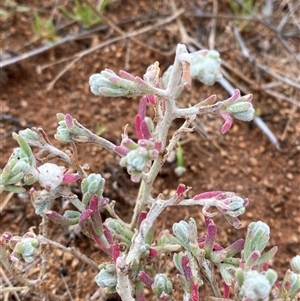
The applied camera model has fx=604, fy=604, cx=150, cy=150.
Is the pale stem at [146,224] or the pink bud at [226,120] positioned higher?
the pink bud at [226,120]

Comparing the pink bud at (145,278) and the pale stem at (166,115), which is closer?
the pale stem at (166,115)

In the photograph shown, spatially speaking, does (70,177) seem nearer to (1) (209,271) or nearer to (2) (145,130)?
(2) (145,130)

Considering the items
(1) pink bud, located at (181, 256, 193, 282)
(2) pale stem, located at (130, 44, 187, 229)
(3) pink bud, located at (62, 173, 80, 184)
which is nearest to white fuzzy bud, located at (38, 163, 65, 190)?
(3) pink bud, located at (62, 173, 80, 184)

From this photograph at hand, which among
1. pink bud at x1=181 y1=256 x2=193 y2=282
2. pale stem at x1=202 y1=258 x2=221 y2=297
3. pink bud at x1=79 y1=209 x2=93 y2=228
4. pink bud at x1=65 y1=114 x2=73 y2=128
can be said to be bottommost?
pale stem at x1=202 y1=258 x2=221 y2=297

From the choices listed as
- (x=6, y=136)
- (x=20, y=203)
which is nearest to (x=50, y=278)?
(x=20, y=203)

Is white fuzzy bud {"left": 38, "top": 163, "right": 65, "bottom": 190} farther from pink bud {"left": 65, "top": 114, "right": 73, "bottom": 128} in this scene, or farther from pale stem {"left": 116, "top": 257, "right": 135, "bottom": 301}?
pale stem {"left": 116, "top": 257, "right": 135, "bottom": 301}

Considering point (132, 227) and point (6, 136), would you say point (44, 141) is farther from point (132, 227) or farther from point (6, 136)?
point (6, 136)

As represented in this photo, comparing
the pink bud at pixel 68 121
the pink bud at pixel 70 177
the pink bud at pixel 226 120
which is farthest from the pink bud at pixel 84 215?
the pink bud at pixel 226 120

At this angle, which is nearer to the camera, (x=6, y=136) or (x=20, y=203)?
(x=20, y=203)

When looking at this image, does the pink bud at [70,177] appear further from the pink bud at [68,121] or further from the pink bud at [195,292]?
the pink bud at [195,292]

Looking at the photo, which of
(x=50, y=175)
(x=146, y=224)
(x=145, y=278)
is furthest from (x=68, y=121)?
(x=145, y=278)

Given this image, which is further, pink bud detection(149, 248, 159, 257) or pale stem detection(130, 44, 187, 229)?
pink bud detection(149, 248, 159, 257)
